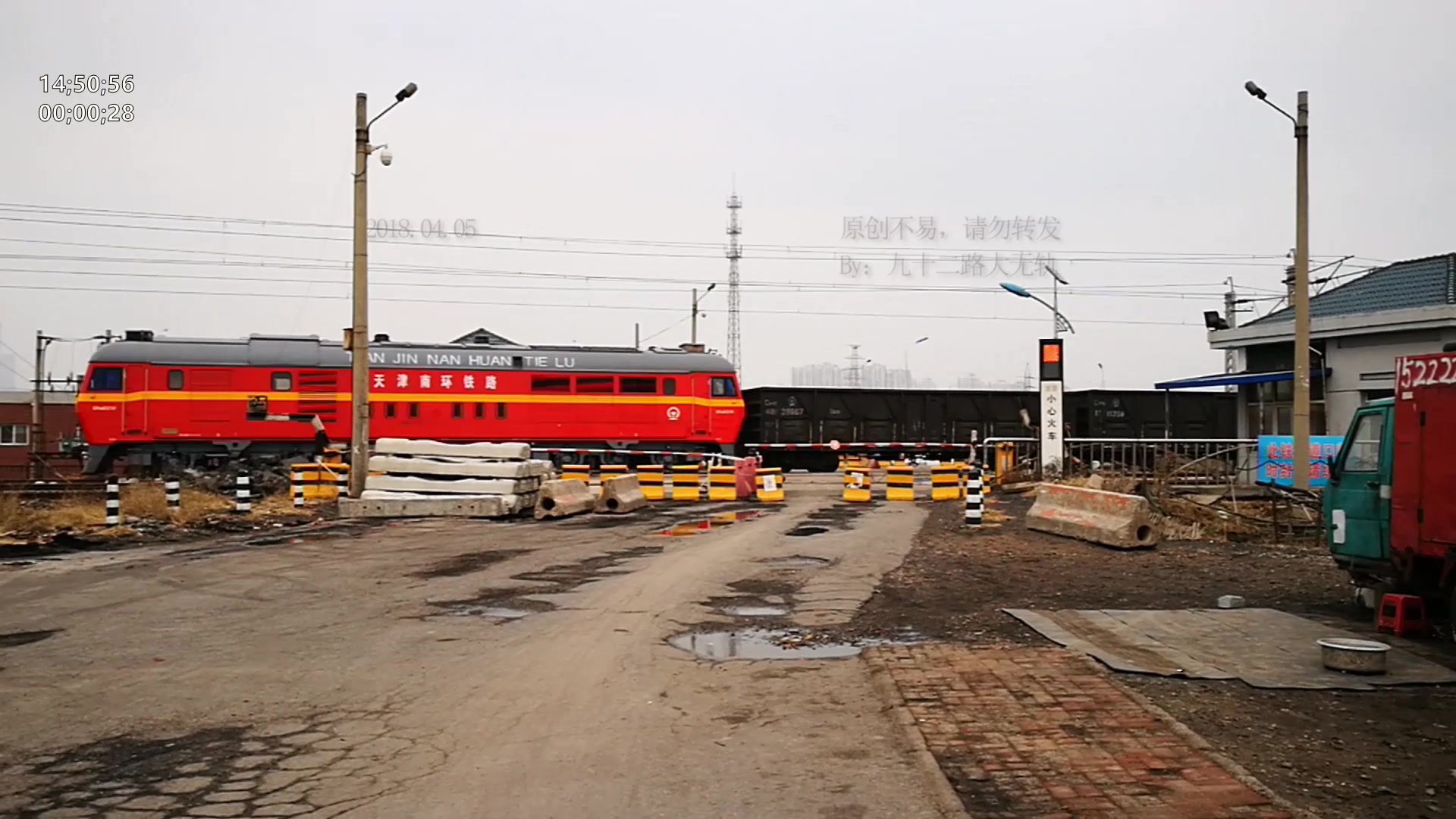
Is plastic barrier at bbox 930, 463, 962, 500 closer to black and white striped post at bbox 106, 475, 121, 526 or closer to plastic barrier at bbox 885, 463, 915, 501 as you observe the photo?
plastic barrier at bbox 885, 463, 915, 501

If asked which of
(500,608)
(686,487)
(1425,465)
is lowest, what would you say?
(500,608)

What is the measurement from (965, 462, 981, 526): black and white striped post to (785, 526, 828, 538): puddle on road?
2.35m

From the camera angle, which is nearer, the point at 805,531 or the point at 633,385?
the point at 805,531

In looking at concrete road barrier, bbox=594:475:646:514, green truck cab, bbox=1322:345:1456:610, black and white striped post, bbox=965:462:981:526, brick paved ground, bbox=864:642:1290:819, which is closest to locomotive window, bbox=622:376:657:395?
concrete road barrier, bbox=594:475:646:514

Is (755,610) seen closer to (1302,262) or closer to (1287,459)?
(1302,262)

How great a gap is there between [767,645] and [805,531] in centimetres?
928

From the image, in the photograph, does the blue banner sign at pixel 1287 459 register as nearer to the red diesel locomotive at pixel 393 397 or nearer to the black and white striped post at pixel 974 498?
the black and white striped post at pixel 974 498

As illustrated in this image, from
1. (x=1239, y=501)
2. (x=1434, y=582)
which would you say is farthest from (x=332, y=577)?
(x=1239, y=501)

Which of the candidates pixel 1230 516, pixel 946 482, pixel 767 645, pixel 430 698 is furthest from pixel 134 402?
pixel 1230 516

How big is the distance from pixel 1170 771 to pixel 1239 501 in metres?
14.4

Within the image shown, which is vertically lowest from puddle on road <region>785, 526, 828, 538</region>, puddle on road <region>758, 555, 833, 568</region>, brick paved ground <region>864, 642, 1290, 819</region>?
puddle on road <region>785, 526, 828, 538</region>

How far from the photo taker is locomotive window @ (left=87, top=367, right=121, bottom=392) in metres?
27.8

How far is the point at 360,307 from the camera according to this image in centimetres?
2112

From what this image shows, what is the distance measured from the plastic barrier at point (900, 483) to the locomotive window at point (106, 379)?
19.6 meters
